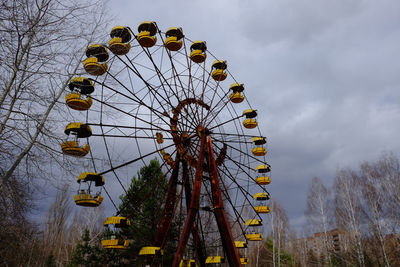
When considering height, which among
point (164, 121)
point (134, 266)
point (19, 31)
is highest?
point (164, 121)

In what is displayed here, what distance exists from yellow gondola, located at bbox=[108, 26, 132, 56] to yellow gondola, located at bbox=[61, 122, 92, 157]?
3234mm

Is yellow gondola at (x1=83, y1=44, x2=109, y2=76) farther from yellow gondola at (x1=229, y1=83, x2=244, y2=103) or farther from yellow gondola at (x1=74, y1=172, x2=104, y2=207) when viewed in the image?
yellow gondola at (x1=229, y1=83, x2=244, y2=103)

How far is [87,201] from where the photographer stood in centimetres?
1012

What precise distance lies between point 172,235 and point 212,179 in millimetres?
13164

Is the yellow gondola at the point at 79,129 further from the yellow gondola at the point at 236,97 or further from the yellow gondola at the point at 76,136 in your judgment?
the yellow gondola at the point at 236,97

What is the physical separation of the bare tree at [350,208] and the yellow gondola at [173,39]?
943 inches

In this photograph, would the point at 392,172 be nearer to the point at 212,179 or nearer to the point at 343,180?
the point at 343,180

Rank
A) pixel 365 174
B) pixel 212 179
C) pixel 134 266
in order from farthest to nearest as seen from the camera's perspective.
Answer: pixel 365 174
pixel 134 266
pixel 212 179

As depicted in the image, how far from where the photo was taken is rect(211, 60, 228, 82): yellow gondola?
15836 mm

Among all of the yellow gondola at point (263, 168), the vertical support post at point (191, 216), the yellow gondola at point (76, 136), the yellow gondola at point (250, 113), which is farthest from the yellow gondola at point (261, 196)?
the yellow gondola at point (76, 136)

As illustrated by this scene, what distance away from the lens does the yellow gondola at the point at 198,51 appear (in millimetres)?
14461

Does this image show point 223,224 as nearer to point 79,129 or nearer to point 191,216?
point 191,216

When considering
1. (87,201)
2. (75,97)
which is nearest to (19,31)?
(75,97)

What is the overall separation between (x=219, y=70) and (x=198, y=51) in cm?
187
